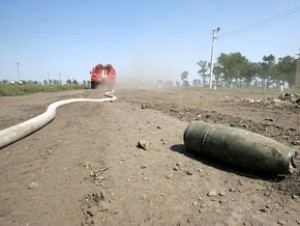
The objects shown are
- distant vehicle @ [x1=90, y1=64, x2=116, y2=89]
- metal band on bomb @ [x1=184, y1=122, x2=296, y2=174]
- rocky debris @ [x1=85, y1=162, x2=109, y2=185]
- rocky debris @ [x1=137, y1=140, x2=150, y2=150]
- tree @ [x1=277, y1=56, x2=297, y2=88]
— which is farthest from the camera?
tree @ [x1=277, y1=56, x2=297, y2=88]

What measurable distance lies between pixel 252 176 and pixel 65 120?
5068 millimetres

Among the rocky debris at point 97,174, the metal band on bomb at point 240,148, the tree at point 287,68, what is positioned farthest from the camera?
the tree at point 287,68

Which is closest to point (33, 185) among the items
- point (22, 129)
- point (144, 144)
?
point (144, 144)

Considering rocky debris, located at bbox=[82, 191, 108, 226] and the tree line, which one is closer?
rocky debris, located at bbox=[82, 191, 108, 226]

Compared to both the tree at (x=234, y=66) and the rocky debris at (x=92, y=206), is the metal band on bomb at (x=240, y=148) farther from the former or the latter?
the tree at (x=234, y=66)

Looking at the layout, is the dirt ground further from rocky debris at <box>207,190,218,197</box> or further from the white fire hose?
the white fire hose

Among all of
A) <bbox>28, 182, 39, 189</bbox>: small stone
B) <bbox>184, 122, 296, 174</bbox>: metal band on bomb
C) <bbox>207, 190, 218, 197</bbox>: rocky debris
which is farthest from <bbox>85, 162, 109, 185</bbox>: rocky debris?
<bbox>184, 122, 296, 174</bbox>: metal band on bomb

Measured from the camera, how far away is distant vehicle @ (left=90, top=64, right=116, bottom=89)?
24672 mm

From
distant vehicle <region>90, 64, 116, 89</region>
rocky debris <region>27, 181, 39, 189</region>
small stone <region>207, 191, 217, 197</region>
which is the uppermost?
distant vehicle <region>90, 64, 116, 89</region>

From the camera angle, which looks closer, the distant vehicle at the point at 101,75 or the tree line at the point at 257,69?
the distant vehicle at the point at 101,75

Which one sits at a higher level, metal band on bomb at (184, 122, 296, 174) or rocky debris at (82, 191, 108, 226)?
metal band on bomb at (184, 122, 296, 174)

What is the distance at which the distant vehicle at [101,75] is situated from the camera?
80.9ft

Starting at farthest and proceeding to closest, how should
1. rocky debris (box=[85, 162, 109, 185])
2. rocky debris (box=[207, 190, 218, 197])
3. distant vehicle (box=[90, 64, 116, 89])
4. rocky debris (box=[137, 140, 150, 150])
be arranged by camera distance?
1. distant vehicle (box=[90, 64, 116, 89])
2. rocky debris (box=[137, 140, 150, 150])
3. rocky debris (box=[85, 162, 109, 185])
4. rocky debris (box=[207, 190, 218, 197])

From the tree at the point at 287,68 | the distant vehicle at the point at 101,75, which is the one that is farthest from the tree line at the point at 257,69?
the distant vehicle at the point at 101,75
